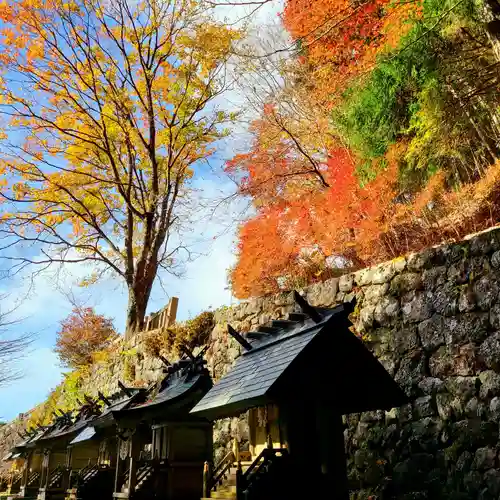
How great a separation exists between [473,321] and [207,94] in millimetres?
14998

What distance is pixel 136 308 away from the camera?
703 inches

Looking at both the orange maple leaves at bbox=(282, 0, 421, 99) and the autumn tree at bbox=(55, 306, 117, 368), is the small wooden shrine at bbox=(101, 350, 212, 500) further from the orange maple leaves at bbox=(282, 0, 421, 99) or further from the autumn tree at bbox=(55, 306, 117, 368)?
the autumn tree at bbox=(55, 306, 117, 368)

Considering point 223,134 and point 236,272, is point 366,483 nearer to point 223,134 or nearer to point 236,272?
point 236,272

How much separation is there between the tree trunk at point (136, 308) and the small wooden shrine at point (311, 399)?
12.8 m

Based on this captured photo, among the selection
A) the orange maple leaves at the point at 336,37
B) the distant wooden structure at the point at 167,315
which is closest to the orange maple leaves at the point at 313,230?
the orange maple leaves at the point at 336,37

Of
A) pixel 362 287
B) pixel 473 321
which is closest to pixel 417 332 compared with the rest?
pixel 473 321

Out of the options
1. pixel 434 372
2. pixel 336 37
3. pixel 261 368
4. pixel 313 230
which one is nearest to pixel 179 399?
pixel 261 368

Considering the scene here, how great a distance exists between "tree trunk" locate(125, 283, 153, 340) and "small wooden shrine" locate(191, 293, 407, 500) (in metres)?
12.8

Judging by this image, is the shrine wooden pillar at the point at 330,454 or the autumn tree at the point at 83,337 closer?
the shrine wooden pillar at the point at 330,454

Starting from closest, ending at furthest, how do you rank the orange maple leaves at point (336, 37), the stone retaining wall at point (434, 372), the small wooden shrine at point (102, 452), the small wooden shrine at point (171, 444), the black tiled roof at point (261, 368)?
the black tiled roof at point (261, 368) < the stone retaining wall at point (434, 372) < the small wooden shrine at point (171, 444) < the small wooden shrine at point (102, 452) < the orange maple leaves at point (336, 37)

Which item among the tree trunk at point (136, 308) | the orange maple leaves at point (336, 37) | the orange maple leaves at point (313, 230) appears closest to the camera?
the orange maple leaves at point (313, 230)

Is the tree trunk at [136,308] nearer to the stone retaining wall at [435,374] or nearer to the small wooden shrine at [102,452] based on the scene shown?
the small wooden shrine at [102,452]

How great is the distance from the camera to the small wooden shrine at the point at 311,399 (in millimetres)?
4801

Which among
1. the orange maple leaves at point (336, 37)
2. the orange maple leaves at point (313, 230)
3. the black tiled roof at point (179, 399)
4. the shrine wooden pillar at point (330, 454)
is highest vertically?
the orange maple leaves at point (336, 37)
